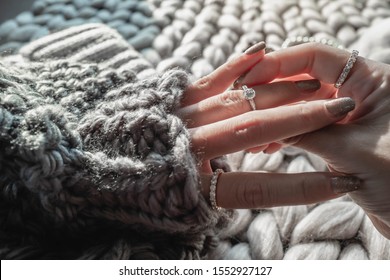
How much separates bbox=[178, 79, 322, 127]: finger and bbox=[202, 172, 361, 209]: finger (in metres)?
0.08

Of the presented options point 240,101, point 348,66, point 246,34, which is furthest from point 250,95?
point 246,34

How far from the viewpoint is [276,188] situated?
1.86 feet

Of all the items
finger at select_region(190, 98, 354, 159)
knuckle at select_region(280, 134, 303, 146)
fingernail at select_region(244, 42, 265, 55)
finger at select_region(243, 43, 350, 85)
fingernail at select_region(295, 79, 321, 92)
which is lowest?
knuckle at select_region(280, 134, 303, 146)

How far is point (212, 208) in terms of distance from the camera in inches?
22.4

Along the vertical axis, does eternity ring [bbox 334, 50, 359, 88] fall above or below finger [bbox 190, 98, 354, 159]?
above

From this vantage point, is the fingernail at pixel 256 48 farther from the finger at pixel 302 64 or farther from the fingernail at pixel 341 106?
the fingernail at pixel 341 106

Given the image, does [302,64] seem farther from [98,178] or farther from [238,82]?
[98,178]

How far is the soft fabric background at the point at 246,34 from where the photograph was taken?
2.13 feet

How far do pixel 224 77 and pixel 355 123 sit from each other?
0.17 m

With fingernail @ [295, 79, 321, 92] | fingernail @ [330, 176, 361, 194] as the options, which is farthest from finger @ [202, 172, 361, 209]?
fingernail @ [295, 79, 321, 92]

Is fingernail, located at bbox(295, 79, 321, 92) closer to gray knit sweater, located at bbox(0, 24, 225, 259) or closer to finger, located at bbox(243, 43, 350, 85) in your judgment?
finger, located at bbox(243, 43, 350, 85)

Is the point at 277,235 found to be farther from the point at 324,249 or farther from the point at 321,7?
the point at 321,7

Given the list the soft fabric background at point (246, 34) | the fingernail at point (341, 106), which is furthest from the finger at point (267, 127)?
the soft fabric background at point (246, 34)

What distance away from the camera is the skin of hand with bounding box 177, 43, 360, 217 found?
563 mm
